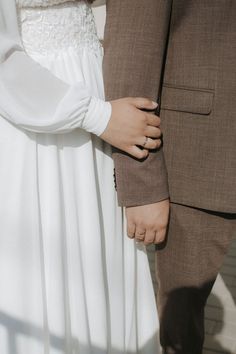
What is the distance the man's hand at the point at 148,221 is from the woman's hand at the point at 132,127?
6.7 inches

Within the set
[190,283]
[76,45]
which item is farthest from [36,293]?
[76,45]

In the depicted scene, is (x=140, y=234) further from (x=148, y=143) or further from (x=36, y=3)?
(x=36, y=3)

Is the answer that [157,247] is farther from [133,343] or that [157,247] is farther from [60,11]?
[60,11]

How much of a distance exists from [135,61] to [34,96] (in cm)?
28

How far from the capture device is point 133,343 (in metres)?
1.82

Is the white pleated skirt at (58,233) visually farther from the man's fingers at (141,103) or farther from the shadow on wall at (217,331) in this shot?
the shadow on wall at (217,331)

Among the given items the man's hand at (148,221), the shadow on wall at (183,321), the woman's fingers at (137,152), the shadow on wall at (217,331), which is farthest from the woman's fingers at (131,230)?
the shadow on wall at (217,331)

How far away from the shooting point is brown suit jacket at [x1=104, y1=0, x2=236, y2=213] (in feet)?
4.63

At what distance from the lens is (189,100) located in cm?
150

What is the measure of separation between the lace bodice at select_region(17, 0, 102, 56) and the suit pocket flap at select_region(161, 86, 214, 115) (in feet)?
0.92

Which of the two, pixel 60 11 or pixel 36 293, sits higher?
pixel 60 11

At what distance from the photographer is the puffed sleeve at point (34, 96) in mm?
1310

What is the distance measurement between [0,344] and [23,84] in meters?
0.71

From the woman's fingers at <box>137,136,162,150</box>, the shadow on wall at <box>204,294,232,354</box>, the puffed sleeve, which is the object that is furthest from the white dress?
the shadow on wall at <box>204,294,232,354</box>
